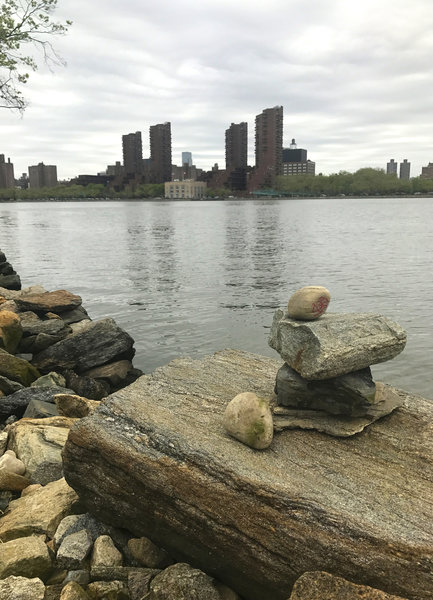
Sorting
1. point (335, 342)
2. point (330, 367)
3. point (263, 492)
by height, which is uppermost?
point (335, 342)

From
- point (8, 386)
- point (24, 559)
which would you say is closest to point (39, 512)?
point (24, 559)

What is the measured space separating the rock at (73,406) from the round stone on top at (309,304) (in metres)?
4.62

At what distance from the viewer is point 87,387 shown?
12.8 m

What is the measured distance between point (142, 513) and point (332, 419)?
2882 mm

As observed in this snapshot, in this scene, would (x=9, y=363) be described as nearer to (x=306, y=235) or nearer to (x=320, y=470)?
(x=320, y=470)

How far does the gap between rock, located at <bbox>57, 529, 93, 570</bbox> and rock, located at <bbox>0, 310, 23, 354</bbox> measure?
9223mm

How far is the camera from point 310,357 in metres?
6.88

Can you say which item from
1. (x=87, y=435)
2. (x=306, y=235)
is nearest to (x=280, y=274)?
(x=87, y=435)

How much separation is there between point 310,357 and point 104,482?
3.23 meters

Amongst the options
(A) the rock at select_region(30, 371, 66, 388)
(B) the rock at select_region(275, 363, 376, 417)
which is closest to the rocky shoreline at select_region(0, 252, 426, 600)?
(B) the rock at select_region(275, 363, 376, 417)

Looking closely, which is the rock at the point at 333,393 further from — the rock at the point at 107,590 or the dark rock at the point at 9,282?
the dark rock at the point at 9,282

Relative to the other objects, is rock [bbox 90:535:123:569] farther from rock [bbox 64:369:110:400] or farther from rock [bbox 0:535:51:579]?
rock [bbox 64:369:110:400]

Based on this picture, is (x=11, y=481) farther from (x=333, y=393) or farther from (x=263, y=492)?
(x=333, y=393)

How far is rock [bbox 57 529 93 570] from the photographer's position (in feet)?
19.7
